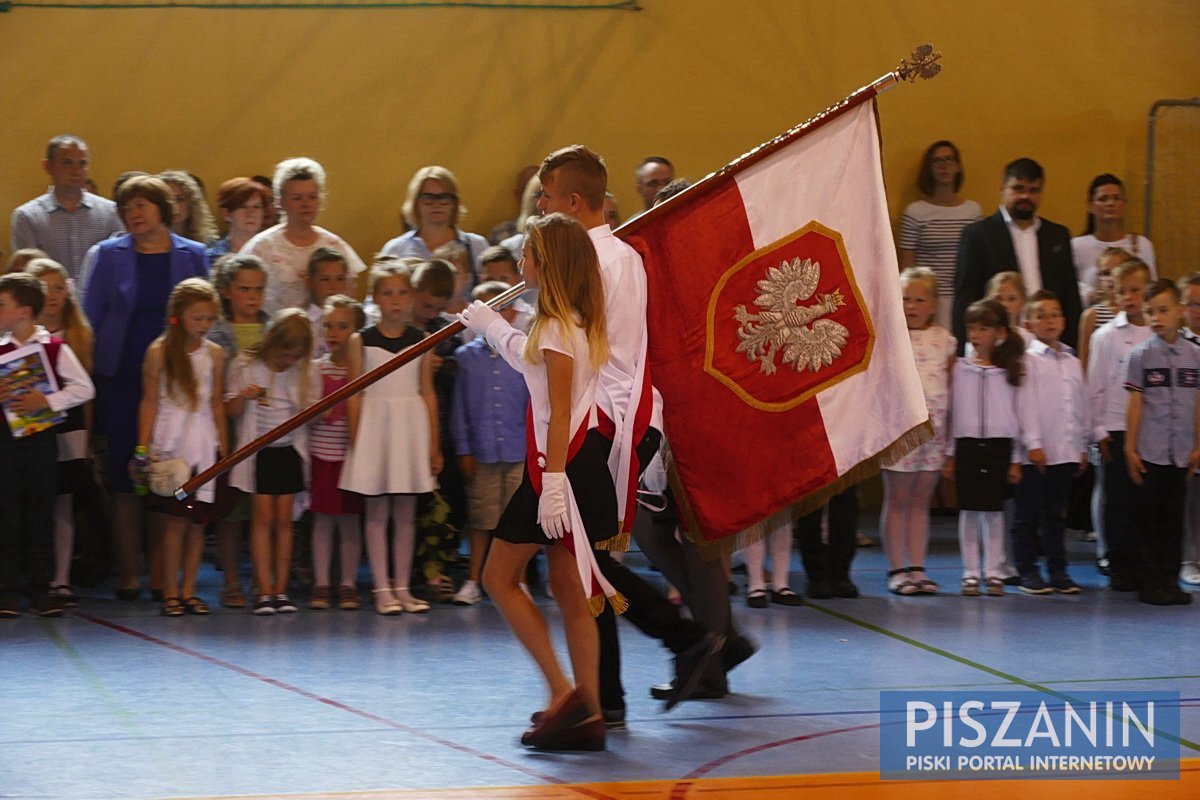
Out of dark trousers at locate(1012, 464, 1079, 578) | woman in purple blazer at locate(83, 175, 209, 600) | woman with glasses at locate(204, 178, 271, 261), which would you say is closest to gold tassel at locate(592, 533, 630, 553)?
woman in purple blazer at locate(83, 175, 209, 600)

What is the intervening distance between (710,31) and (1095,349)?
322 centimetres

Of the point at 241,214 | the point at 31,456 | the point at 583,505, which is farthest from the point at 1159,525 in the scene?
the point at 31,456

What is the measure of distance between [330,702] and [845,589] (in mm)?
2912

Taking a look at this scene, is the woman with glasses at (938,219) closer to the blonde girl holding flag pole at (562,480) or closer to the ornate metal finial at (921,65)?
the ornate metal finial at (921,65)

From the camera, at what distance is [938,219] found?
32.4 feet

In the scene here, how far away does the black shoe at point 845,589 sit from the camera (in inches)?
295

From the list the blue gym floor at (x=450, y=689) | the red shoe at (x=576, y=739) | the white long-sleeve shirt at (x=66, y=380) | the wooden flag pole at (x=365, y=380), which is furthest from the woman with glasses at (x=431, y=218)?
the red shoe at (x=576, y=739)

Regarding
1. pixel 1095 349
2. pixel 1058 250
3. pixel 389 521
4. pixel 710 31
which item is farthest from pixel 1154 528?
pixel 710 31

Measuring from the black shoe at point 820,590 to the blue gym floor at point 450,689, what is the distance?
0.10m

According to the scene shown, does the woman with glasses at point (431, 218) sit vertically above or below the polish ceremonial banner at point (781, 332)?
above

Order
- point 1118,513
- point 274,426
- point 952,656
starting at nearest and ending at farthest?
point 952,656, point 274,426, point 1118,513

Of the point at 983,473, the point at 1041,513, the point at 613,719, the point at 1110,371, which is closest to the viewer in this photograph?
the point at 613,719

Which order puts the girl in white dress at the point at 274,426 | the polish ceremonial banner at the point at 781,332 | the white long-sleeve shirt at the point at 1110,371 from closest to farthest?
the polish ceremonial banner at the point at 781,332 → the girl in white dress at the point at 274,426 → the white long-sleeve shirt at the point at 1110,371

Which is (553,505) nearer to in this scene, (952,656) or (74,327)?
(952,656)
